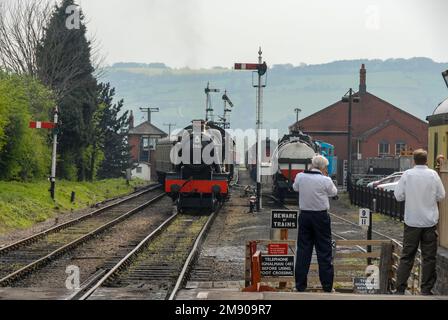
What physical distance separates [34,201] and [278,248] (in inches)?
736

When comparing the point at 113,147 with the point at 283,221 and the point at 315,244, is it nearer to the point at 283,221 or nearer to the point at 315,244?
the point at 283,221

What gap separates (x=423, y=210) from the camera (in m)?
9.02

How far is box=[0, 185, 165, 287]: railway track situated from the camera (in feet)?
49.0

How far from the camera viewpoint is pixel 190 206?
30.0 metres

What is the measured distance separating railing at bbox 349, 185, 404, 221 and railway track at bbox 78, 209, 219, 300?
8765 millimetres

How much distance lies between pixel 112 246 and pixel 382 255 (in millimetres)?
9739

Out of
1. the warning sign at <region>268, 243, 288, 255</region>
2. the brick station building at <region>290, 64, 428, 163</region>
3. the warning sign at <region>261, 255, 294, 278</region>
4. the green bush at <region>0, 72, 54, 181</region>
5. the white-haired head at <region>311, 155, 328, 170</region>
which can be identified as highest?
the brick station building at <region>290, 64, 428, 163</region>

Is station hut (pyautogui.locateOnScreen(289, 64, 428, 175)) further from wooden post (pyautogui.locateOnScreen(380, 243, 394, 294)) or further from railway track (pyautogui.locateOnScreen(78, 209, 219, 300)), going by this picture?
wooden post (pyautogui.locateOnScreen(380, 243, 394, 294))

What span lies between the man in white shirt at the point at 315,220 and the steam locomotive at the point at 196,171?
65.3ft

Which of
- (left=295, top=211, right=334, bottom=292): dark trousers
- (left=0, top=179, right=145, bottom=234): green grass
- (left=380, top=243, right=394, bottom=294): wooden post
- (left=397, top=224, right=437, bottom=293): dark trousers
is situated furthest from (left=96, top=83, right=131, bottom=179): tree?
(left=397, top=224, right=437, bottom=293): dark trousers

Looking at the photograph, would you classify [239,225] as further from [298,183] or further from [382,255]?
[298,183]

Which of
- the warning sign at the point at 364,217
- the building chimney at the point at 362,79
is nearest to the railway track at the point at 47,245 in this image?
the warning sign at the point at 364,217

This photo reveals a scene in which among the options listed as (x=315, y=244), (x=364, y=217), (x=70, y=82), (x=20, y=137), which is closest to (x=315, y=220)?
(x=315, y=244)
